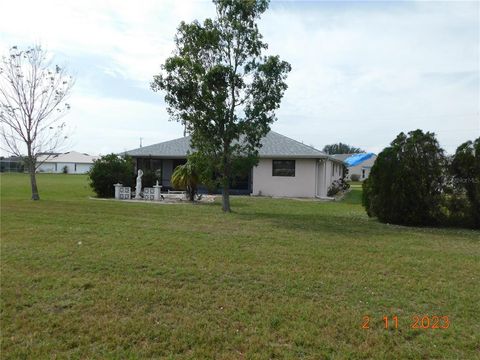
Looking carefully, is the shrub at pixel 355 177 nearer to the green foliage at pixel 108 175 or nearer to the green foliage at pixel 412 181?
the green foliage at pixel 108 175

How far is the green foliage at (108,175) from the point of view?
19419 millimetres

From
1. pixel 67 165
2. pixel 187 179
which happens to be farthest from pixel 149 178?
pixel 67 165

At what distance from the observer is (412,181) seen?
33.1 feet

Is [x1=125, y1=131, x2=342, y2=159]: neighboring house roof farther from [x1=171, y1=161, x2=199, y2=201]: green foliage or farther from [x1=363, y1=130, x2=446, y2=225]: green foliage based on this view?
[x1=363, y1=130, x2=446, y2=225]: green foliage

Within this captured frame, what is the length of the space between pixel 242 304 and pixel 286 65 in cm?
886

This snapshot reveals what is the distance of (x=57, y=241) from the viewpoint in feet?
23.0

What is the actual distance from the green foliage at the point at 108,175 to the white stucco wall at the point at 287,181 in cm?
698

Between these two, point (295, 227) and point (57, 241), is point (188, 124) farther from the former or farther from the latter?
point (57, 241)

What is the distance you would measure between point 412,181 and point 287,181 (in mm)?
11039

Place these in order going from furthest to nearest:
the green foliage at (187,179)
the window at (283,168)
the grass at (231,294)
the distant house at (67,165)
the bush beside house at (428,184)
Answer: the distant house at (67,165) < the window at (283,168) < the green foliage at (187,179) < the bush beside house at (428,184) < the grass at (231,294)

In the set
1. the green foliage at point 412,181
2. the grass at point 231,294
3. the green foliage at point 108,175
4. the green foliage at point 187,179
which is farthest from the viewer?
the green foliage at point 108,175

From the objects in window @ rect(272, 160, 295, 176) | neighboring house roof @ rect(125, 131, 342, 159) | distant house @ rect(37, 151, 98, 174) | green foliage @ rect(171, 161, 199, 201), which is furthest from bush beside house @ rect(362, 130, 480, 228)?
distant house @ rect(37, 151, 98, 174)

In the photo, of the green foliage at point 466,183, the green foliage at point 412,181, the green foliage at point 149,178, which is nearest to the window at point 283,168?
the green foliage at point 149,178

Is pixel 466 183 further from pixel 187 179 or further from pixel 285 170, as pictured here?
pixel 285 170
